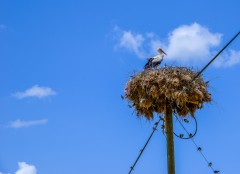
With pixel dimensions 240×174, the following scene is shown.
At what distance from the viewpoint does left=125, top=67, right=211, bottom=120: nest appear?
1234 cm

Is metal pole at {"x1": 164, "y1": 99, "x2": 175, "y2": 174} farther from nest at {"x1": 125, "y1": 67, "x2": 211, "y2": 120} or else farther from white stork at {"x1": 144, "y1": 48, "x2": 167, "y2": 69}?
white stork at {"x1": 144, "y1": 48, "x2": 167, "y2": 69}

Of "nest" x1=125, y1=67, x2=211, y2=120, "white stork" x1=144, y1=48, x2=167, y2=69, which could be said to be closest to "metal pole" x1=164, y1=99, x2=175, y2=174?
"nest" x1=125, y1=67, x2=211, y2=120

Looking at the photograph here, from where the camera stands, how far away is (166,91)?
12.3m

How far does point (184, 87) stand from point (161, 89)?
49 cm

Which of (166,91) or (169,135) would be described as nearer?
(166,91)

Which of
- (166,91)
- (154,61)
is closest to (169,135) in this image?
(166,91)

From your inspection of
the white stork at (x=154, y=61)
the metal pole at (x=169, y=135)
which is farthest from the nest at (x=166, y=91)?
the white stork at (x=154, y=61)

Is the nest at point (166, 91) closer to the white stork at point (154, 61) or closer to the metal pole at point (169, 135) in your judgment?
the metal pole at point (169, 135)

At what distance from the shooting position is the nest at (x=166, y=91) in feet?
40.5

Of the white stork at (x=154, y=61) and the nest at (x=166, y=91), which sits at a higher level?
the white stork at (x=154, y=61)

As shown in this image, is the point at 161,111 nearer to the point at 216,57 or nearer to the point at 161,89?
the point at 161,89

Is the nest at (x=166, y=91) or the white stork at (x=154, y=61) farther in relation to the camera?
the white stork at (x=154, y=61)

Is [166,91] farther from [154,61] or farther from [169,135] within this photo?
[154,61]

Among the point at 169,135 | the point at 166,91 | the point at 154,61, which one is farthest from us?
the point at 154,61
